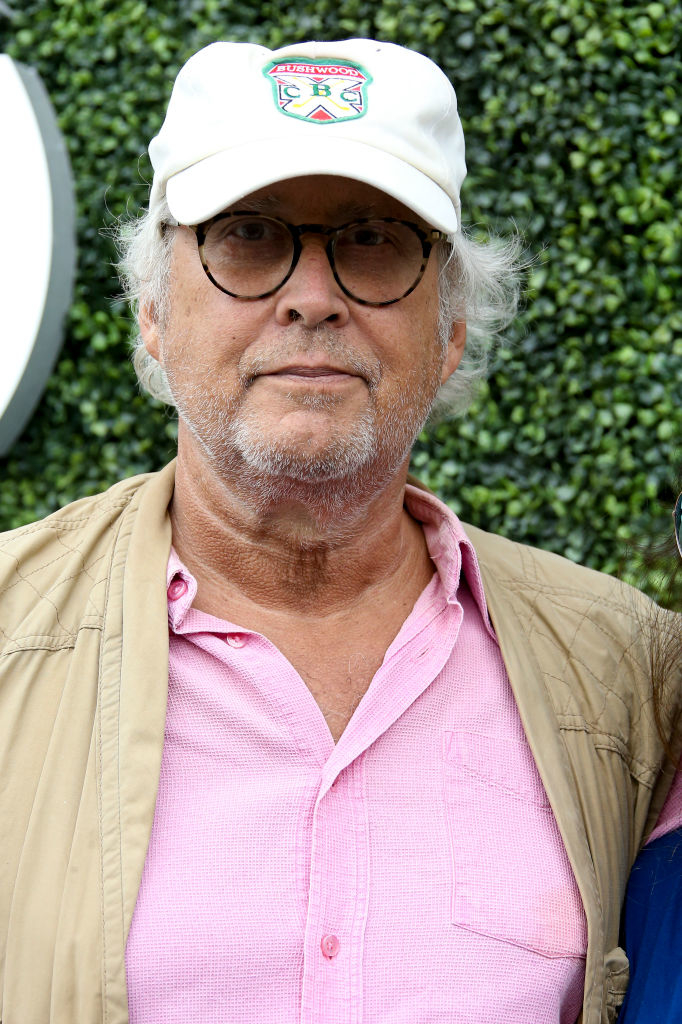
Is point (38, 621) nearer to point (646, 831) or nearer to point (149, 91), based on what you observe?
point (646, 831)

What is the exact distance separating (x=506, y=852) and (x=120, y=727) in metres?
0.74

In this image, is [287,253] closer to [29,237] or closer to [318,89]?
[318,89]

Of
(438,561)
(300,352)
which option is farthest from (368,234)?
(438,561)

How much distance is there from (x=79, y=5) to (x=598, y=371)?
2.16m

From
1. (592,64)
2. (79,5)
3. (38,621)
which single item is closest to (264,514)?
(38,621)

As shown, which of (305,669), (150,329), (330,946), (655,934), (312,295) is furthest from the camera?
(150,329)

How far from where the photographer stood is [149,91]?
12.8ft

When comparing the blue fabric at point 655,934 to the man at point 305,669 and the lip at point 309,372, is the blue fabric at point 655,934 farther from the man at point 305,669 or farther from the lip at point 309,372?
the lip at point 309,372

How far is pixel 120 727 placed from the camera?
195 centimetres

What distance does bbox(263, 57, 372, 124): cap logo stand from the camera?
7.14 ft

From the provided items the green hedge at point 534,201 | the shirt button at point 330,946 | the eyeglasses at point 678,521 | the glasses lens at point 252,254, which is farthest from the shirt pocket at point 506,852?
the green hedge at point 534,201

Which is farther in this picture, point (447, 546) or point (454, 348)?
point (454, 348)

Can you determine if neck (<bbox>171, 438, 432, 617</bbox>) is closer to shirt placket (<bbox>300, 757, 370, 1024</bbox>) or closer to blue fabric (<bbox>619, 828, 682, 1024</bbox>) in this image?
shirt placket (<bbox>300, 757, 370, 1024</bbox>)

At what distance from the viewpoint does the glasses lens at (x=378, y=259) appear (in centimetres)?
221
